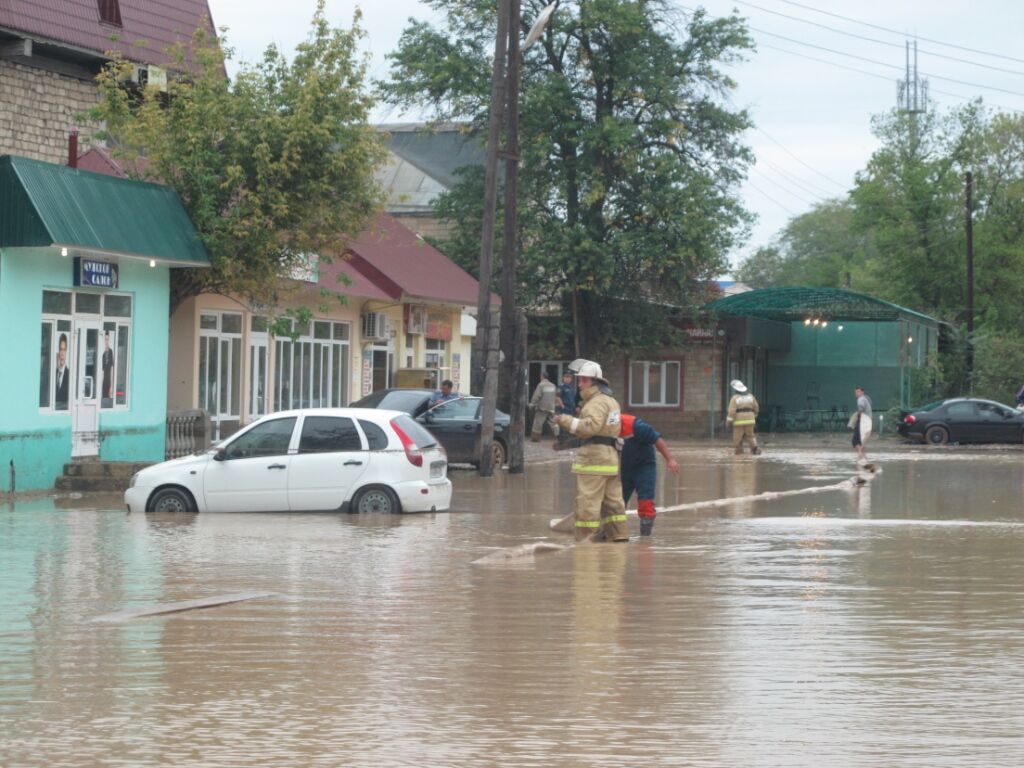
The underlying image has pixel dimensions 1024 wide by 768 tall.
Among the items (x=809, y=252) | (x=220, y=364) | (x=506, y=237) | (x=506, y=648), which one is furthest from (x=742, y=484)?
(x=809, y=252)

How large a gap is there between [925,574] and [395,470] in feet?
24.8

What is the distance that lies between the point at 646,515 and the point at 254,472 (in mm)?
5059

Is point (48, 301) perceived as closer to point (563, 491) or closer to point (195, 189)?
point (195, 189)

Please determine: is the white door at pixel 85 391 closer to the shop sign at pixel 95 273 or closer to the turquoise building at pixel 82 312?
the turquoise building at pixel 82 312

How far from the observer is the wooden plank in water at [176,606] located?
37.1 feet

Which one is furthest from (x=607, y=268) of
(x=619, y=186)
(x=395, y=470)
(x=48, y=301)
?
(x=395, y=470)

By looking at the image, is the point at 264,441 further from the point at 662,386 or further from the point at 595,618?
the point at 662,386

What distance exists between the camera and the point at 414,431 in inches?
802

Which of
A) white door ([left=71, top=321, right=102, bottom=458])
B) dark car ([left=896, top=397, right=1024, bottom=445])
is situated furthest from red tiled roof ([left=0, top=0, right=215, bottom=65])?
dark car ([left=896, top=397, right=1024, bottom=445])

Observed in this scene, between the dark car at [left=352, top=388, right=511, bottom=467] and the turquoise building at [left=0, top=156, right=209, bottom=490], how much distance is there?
4528mm

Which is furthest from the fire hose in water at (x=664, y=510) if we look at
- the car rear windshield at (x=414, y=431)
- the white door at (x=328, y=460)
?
the white door at (x=328, y=460)

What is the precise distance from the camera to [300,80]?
29.5 metres

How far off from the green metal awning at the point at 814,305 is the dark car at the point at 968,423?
714 centimetres

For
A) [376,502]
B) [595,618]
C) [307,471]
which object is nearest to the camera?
[595,618]
